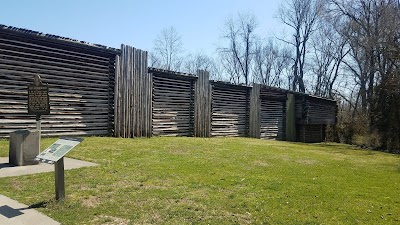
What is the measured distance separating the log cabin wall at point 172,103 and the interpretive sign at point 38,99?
7.97m

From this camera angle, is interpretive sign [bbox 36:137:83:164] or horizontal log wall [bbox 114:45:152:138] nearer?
interpretive sign [bbox 36:137:83:164]

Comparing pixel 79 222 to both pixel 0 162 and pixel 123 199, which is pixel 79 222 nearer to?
pixel 123 199

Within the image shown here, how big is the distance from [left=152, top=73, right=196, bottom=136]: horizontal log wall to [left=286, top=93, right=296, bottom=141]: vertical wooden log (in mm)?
10742

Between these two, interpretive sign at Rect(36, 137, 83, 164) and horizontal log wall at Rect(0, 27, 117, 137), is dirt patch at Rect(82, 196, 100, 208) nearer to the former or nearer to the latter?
interpretive sign at Rect(36, 137, 83, 164)

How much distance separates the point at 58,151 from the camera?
15.7 ft

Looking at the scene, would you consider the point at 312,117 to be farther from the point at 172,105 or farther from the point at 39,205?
the point at 39,205

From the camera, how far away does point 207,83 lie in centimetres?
1853

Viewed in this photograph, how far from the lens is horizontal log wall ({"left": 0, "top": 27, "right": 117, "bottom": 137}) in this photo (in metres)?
10.8

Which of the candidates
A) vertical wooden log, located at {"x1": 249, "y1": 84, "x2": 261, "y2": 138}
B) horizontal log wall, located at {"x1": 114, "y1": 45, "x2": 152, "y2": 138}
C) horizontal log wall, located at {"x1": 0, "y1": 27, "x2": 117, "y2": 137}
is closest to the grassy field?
horizontal log wall, located at {"x1": 0, "y1": 27, "x2": 117, "y2": 137}

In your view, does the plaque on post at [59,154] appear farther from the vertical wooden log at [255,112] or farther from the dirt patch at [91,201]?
the vertical wooden log at [255,112]

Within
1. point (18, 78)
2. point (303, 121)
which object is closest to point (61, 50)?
point (18, 78)

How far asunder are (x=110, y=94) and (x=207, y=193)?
9.30 metres

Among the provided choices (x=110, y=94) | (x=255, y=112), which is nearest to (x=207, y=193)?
(x=110, y=94)

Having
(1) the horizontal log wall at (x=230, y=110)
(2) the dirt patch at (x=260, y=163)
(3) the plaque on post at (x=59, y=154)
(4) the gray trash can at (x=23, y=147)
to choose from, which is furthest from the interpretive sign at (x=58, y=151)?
(1) the horizontal log wall at (x=230, y=110)
